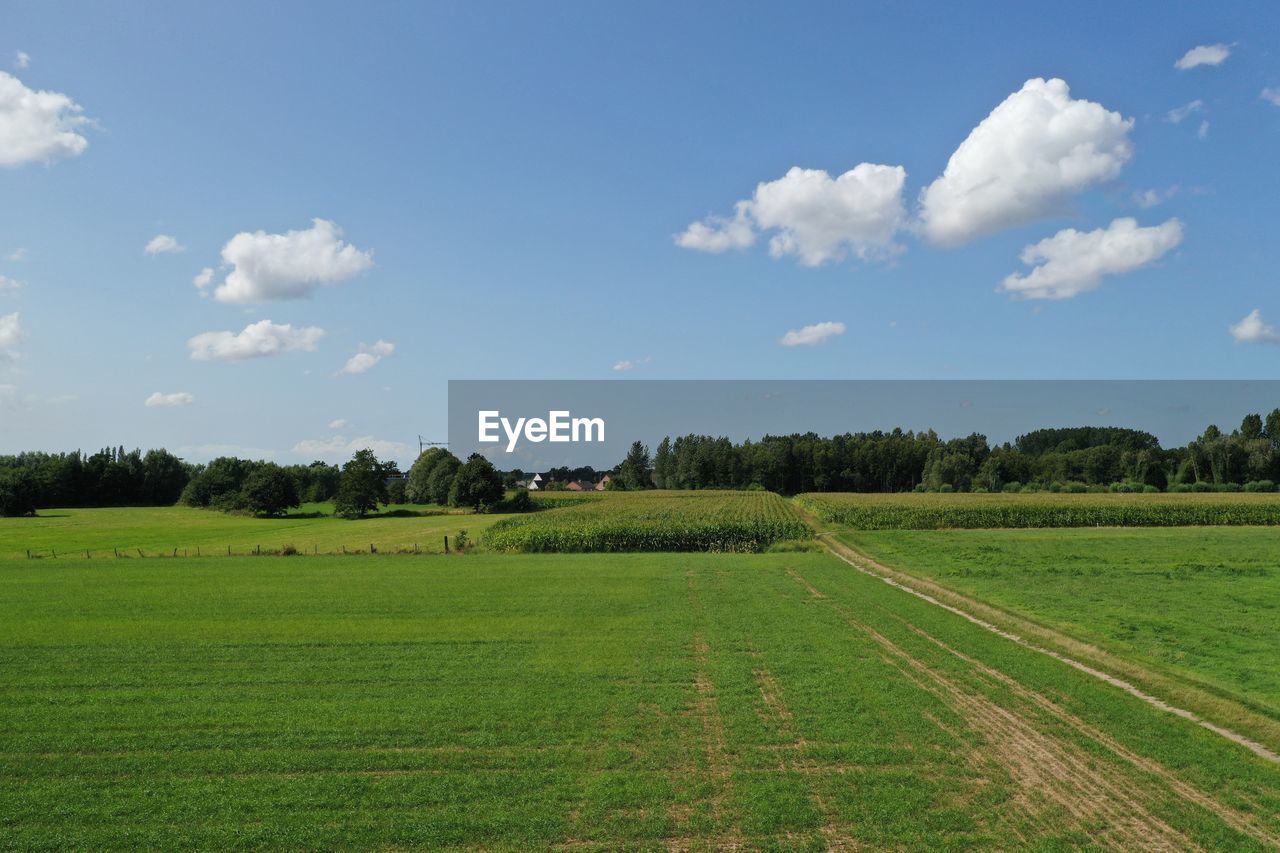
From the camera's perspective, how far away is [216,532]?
72312mm

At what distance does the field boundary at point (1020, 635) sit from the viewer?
13195 mm

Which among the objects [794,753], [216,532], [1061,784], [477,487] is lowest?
[1061,784]

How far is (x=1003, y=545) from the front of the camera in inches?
1914

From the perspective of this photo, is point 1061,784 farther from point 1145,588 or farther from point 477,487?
point 477,487

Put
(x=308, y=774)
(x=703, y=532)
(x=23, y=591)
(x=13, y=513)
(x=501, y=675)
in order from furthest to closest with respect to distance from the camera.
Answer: (x=13, y=513) → (x=703, y=532) → (x=23, y=591) → (x=501, y=675) → (x=308, y=774)

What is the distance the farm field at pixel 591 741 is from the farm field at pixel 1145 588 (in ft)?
8.46

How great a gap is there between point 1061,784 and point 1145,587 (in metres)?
22.2

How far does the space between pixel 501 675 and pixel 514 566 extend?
24655 millimetres

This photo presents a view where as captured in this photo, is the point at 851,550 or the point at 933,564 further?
the point at 851,550

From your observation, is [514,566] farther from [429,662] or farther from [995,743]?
[995,743]

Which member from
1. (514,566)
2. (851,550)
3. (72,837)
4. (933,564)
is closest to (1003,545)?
(851,550)

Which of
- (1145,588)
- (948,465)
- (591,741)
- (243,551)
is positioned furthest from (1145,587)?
(948,465)

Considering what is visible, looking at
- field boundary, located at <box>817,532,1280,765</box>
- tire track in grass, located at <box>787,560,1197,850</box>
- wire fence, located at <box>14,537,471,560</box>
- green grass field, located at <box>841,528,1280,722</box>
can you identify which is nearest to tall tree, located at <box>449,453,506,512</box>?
wire fence, located at <box>14,537,471,560</box>

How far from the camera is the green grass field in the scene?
17.8m
